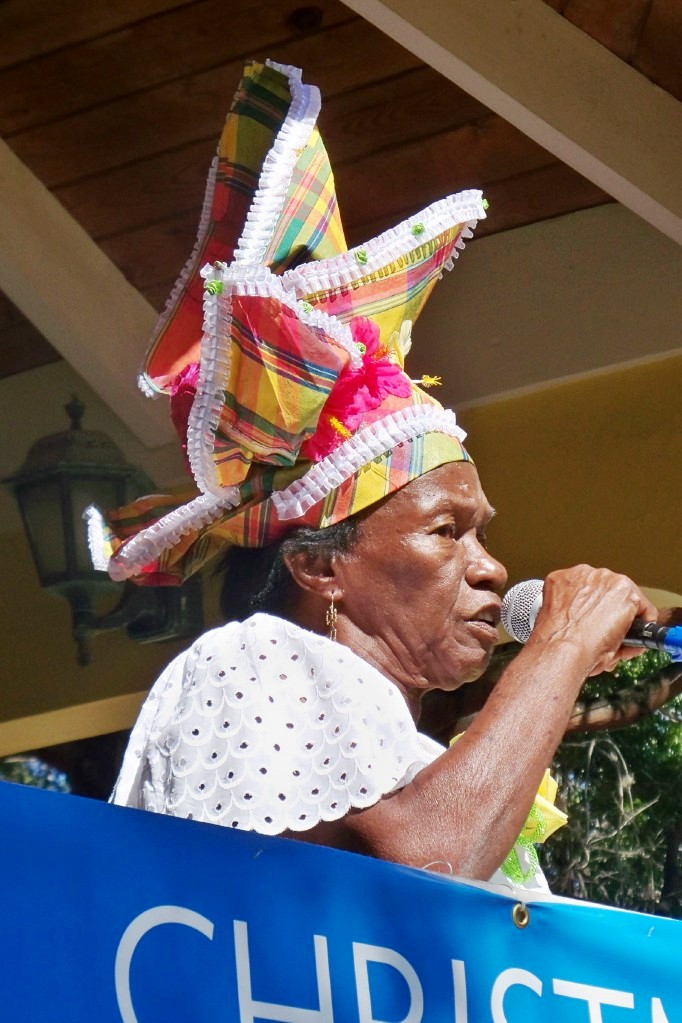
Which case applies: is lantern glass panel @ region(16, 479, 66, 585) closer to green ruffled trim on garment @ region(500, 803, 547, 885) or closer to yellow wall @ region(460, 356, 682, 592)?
yellow wall @ region(460, 356, 682, 592)

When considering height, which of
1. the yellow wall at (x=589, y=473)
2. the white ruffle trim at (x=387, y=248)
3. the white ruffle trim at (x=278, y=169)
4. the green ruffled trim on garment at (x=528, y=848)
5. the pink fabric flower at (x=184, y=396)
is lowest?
the green ruffled trim on garment at (x=528, y=848)

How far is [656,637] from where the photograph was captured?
6.42 ft

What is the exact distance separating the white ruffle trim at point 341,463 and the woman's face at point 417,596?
69mm

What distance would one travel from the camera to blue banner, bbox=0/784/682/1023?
1414mm

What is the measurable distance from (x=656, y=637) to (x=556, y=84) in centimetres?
142

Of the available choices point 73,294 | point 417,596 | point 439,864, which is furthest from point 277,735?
point 73,294

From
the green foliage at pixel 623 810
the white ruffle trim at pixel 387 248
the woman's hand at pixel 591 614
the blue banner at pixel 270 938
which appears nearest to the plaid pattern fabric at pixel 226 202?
the white ruffle trim at pixel 387 248

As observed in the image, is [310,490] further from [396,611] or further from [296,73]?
[296,73]

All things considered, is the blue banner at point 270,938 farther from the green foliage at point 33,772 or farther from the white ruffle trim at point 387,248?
the green foliage at point 33,772

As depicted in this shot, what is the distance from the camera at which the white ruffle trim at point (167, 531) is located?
2244mm

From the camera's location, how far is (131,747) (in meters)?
2.11

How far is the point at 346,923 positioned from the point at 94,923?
247 mm

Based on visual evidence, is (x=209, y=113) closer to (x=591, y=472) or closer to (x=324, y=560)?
(x=591, y=472)

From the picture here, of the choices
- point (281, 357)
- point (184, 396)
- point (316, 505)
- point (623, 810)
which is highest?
point (281, 357)
